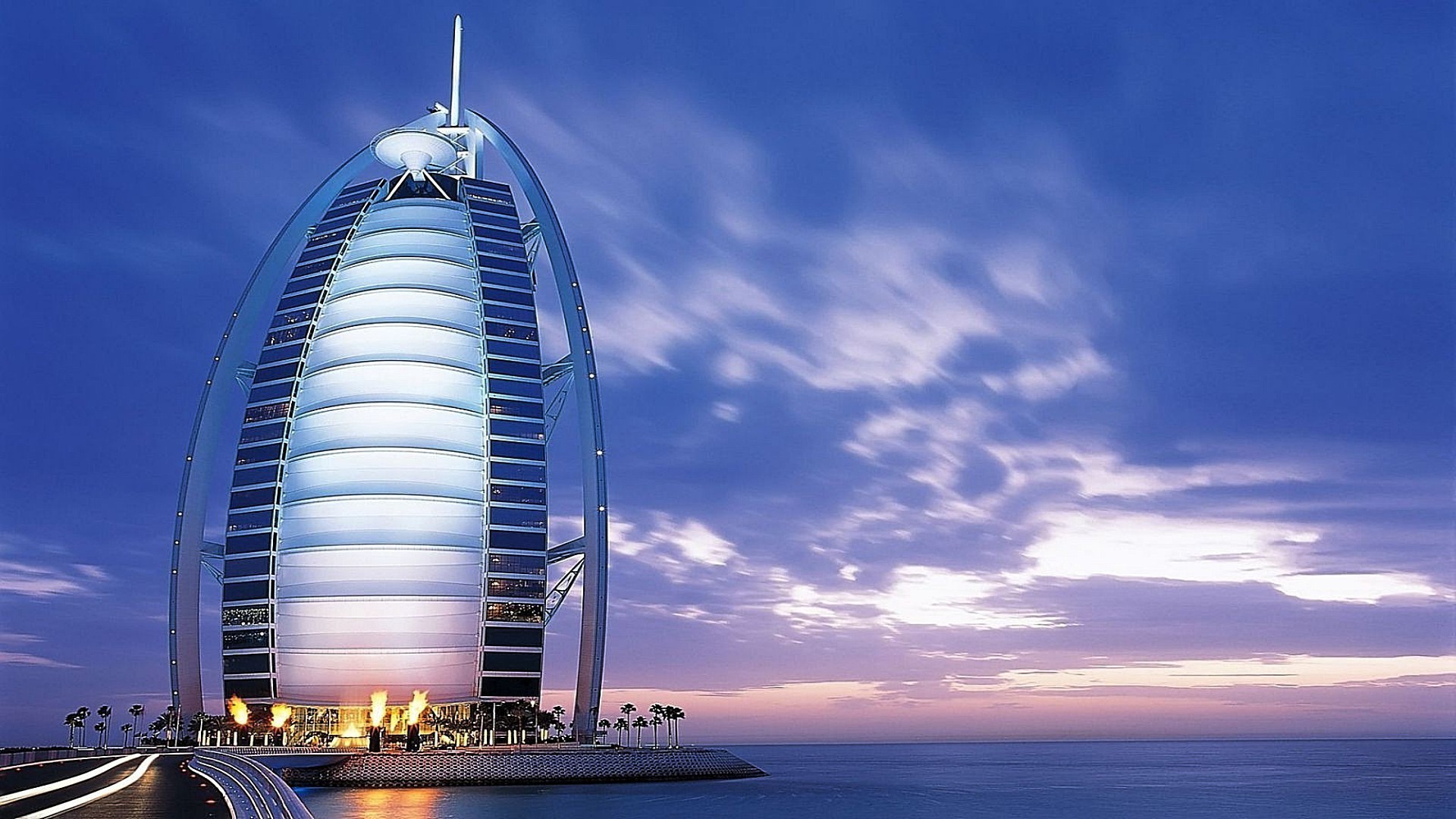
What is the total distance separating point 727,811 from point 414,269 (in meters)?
70.8

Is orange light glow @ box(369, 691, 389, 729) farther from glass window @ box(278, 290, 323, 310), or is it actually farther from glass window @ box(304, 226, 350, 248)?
glass window @ box(304, 226, 350, 248)

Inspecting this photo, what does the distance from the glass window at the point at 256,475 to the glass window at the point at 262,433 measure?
3.12 meters

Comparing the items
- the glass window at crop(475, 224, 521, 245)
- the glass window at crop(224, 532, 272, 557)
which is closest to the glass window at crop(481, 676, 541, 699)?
the glass window at crop(224, 532, 272, 557)

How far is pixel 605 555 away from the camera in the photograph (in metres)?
126

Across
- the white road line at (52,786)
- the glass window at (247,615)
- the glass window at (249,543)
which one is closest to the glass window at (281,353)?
the glass window at (249,543)

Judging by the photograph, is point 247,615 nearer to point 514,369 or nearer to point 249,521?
point 249,521

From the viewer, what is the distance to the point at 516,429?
134m

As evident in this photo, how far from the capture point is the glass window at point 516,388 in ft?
444

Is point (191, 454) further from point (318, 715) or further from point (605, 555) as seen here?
point (605, 555)

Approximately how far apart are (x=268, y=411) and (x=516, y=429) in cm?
2645

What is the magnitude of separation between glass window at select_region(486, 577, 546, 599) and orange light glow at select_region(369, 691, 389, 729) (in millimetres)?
13692

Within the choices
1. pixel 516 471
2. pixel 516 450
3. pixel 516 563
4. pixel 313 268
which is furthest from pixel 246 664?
pixel 313 268

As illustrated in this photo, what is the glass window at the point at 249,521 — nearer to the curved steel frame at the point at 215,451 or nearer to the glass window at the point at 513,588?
the curved steel frame at the point at 215,451

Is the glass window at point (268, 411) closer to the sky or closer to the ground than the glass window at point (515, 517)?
closer to the sky
